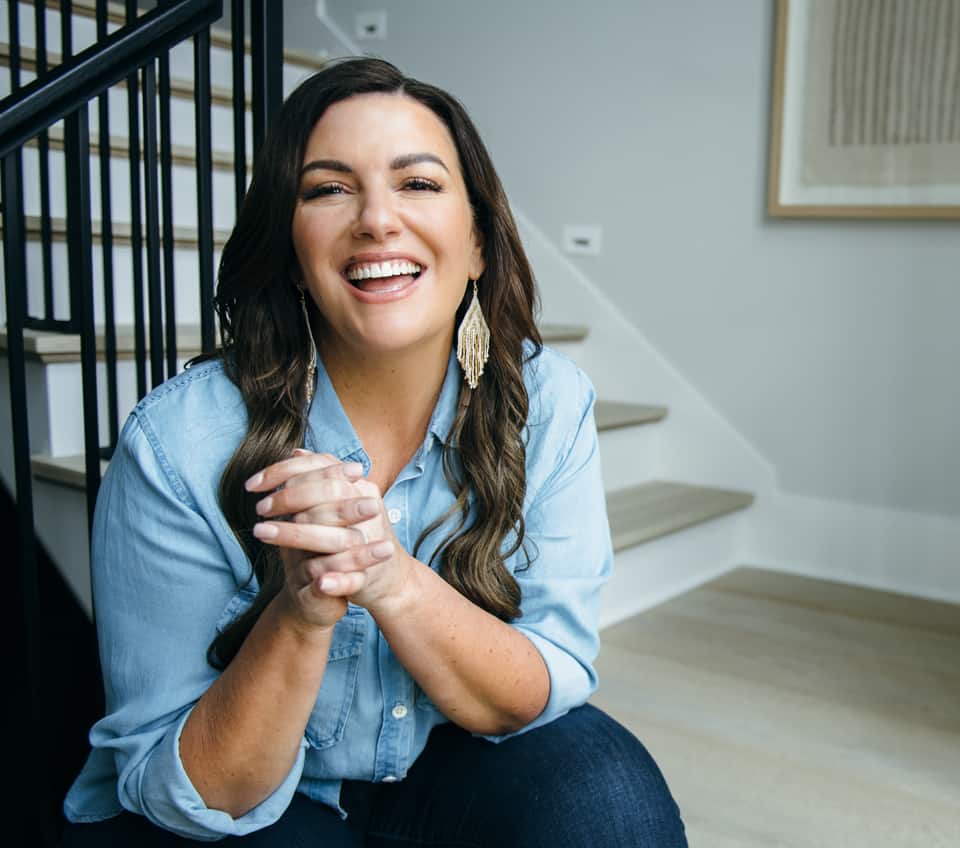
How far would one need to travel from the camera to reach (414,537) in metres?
1.21

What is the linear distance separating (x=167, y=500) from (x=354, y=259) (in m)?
0.31

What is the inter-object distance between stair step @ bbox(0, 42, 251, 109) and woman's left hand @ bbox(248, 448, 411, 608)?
59.5 inches

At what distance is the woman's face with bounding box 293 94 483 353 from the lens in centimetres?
112

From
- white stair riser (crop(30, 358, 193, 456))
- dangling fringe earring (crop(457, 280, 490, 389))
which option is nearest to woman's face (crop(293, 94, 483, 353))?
dangling fringe earring (crop(457, 280, 490, 389))

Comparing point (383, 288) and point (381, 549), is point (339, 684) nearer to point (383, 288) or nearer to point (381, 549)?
point (381, 549)

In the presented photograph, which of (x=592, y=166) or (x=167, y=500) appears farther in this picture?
(x=592, y=166)

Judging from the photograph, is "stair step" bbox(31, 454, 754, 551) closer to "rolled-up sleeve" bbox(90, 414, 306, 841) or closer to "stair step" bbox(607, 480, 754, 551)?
"stair step" bbox(607, 480, 754, 551)

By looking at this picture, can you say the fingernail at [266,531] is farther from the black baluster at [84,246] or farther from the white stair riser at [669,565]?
the white stair riser at [669,565]

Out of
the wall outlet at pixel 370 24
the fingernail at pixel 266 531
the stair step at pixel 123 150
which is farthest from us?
the wall outlet at pixel 370 24

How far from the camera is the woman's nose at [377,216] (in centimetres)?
110

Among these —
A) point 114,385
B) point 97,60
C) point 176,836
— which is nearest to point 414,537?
point 176,836

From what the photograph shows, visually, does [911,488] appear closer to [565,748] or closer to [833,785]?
[833,785]

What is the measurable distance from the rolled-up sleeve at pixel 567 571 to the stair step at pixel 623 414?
161cm

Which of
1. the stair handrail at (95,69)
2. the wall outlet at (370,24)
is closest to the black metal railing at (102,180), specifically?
the stair handrail at (95,69)
